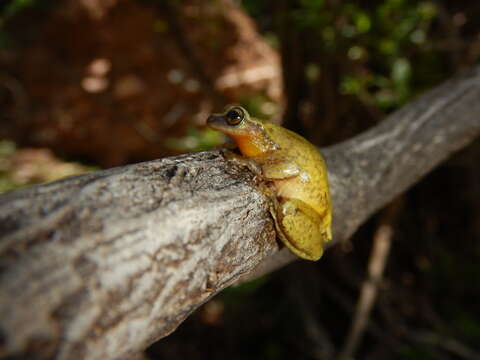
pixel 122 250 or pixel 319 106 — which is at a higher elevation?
pixel 122 250

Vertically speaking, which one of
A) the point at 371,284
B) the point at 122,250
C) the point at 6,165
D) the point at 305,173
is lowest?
the point at 6,165

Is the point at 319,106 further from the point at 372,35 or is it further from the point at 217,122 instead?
the point at 217,122

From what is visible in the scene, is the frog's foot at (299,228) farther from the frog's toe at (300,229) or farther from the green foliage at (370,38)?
the green foliage at (370,38)

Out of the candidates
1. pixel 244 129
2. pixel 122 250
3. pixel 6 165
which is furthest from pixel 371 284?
pixel 6 165

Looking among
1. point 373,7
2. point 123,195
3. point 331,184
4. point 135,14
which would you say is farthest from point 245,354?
point 135,14

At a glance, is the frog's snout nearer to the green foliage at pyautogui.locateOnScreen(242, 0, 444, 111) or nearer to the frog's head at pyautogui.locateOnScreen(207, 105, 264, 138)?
the frog's head at pyautogui.locateOnScreen(207, 105, 264, 138)

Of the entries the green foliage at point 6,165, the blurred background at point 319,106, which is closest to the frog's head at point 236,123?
the blurred background at point 319,106

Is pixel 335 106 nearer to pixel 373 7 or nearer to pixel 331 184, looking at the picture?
pixel 373 7
